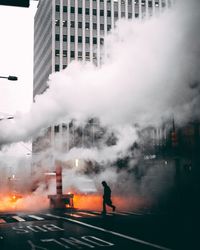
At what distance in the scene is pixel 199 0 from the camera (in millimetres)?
17047

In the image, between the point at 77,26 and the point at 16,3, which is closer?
the point at 16,3

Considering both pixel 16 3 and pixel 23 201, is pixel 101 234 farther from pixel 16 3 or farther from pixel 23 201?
pixel 23 201

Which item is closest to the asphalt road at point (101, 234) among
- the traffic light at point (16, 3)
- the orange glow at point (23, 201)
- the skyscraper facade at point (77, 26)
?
the traffic light at point (16, 3)

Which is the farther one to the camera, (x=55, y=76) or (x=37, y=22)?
(x=37, y=22)

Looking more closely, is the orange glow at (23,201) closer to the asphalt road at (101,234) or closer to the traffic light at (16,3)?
the asphalt road at (101,234)

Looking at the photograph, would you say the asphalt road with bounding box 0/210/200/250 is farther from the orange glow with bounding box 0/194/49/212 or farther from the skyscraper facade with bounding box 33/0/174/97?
the skyscraper facade with bounding box 33/0/174/97

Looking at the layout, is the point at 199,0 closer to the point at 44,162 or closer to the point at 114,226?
the point at 114,226

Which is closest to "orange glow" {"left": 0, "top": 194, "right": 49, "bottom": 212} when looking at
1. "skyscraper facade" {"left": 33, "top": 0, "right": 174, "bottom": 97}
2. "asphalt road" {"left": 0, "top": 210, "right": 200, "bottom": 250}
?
"asphalt road" {"left": 0, "top": 210, "right": 200, "bottom": 250}

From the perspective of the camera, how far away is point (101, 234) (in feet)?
32.5

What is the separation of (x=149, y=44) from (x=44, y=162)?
Answer: 1123cm

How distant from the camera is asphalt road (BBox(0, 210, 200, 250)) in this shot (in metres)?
8.38

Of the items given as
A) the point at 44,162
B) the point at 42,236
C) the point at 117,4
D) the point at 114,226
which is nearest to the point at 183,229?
the point at 114,226

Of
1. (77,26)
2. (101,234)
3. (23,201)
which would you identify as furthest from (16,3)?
(77,26)

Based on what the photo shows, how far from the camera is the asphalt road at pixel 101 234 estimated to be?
8.38 meters
